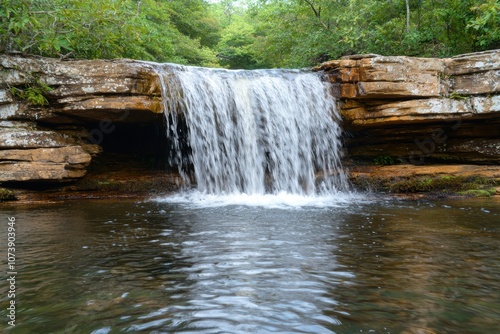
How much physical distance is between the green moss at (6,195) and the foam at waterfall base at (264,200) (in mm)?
3256

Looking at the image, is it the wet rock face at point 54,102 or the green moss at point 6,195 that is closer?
the green moss at point 6,195

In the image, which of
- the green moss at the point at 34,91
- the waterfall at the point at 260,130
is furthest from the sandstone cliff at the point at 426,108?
the green moss at the point at 34,91

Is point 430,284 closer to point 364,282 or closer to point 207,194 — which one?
point 364,282

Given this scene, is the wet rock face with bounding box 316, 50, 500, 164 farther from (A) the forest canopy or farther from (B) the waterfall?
(A) the forest canopy

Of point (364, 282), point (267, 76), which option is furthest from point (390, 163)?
point (364, 282)

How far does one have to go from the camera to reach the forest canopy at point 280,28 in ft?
30.7

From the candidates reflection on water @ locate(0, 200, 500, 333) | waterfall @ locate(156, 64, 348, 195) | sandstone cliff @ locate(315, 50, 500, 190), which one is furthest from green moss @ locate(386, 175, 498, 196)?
reflection on water @ locate(0, 200, 500, 333)

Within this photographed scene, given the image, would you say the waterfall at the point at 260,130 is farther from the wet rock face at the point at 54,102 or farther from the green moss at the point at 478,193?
the green moss at the point at 478,193

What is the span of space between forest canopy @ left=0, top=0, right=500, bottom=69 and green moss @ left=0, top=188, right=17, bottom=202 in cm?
331

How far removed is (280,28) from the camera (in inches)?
714

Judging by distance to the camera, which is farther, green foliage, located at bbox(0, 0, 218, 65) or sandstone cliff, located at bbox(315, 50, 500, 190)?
sandstone cliff, located at bbox(315, 50, 500, 190)

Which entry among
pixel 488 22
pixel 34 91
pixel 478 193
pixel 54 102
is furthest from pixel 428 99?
pixel 34 91

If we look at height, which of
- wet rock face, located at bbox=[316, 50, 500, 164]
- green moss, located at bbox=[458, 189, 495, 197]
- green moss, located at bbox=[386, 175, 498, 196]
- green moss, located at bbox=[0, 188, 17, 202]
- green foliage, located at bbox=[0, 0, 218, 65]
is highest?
green foliage, located at bbox=[0, 0, 218, 65]

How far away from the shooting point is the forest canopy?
9.37 meters
